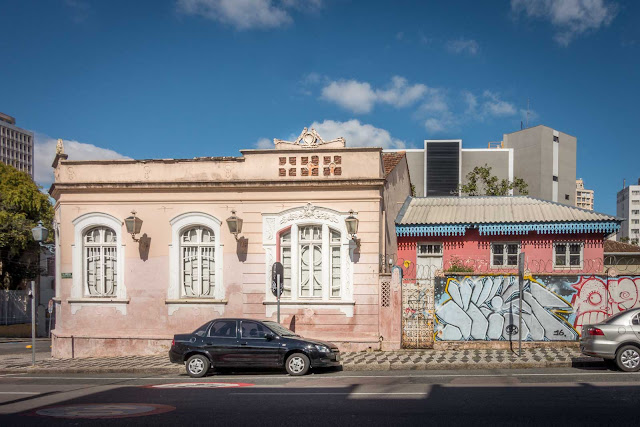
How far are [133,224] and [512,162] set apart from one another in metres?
52.6

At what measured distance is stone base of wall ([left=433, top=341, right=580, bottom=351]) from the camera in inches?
679

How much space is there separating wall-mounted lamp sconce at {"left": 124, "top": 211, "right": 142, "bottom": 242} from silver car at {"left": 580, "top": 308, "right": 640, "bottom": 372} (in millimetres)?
12966

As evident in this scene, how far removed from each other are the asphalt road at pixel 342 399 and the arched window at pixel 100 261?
16.9 feet

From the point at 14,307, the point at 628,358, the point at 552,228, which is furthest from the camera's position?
the point at 14,307

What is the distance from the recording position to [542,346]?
17250 millimetres

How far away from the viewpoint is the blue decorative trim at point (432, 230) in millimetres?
20719

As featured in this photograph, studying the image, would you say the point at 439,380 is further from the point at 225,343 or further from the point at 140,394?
the point at 140,394

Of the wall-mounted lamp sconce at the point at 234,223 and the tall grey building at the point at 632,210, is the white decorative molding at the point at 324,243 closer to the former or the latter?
the wall-mounted lamp sconce at the point at 234,223

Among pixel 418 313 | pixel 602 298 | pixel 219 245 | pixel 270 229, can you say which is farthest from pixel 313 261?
pixel 602 298

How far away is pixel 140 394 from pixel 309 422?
4.77 metres

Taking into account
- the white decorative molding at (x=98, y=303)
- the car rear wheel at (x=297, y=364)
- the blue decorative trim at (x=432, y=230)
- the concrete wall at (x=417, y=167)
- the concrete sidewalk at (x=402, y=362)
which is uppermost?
the concrete wall at (x=417, y=167)

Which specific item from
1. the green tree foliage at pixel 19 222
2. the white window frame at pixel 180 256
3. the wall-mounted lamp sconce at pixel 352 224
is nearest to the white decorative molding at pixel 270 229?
the white window frame at pixel 180 256

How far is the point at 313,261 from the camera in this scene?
18344 millimetres

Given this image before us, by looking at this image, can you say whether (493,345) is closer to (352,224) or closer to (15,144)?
(352,224)
